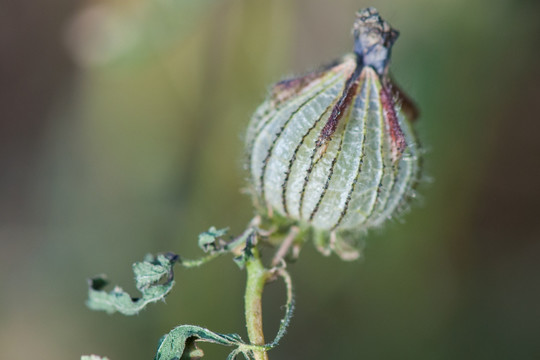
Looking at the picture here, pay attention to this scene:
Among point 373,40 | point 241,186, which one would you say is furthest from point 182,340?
point 241,186

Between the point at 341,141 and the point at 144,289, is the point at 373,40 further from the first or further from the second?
the point at 144,289

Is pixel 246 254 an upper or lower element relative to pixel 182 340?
upper

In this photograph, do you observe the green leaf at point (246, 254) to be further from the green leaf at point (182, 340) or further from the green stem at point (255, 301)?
the green leaf at point (182, 340)

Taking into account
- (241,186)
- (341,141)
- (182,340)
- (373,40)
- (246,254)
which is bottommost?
(182,340)

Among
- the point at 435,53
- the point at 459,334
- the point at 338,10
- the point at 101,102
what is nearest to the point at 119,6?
the point at 101,102

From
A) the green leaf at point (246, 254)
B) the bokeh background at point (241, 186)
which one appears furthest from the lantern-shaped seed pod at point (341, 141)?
the bokeh background at point (241, 186)

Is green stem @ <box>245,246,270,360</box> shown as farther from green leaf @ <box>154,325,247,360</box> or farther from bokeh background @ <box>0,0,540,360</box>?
bokeh background @ <box>0,0,540,360</box>

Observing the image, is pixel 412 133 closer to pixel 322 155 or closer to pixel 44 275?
pixel 322 155
